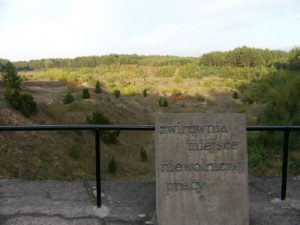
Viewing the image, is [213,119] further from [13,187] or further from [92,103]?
[92,103]

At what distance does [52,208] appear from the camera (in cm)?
440

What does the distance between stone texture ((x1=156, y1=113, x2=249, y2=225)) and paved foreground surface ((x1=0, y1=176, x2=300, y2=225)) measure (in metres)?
0.38

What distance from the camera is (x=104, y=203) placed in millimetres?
4578

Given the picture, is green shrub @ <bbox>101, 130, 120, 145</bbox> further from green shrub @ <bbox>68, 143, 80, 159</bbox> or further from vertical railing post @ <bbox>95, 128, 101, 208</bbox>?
vertical railing post @ <bbox>95, 128, 101, 208</bbox>

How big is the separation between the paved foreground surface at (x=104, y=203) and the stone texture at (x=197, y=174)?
377 millimetres

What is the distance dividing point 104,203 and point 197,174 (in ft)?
3.90

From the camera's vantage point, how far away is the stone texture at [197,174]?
12.6 feet

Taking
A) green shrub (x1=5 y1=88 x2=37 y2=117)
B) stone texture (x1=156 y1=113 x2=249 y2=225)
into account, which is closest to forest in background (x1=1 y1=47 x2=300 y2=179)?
stone texture (x1=156 y1=113 x2=249 y2=225)

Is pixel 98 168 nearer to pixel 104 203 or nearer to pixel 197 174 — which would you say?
pixel 104 203

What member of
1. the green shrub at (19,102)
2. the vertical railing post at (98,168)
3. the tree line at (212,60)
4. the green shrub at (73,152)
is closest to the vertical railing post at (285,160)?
the vertical railing post at (98,168)

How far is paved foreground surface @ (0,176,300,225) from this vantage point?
4.14m

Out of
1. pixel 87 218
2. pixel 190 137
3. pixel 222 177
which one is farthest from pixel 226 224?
pixel 87 218

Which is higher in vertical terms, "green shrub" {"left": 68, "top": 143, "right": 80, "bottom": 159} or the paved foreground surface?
the paved foreground surface

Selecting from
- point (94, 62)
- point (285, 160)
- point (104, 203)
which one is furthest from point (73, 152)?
point (94, 62)
